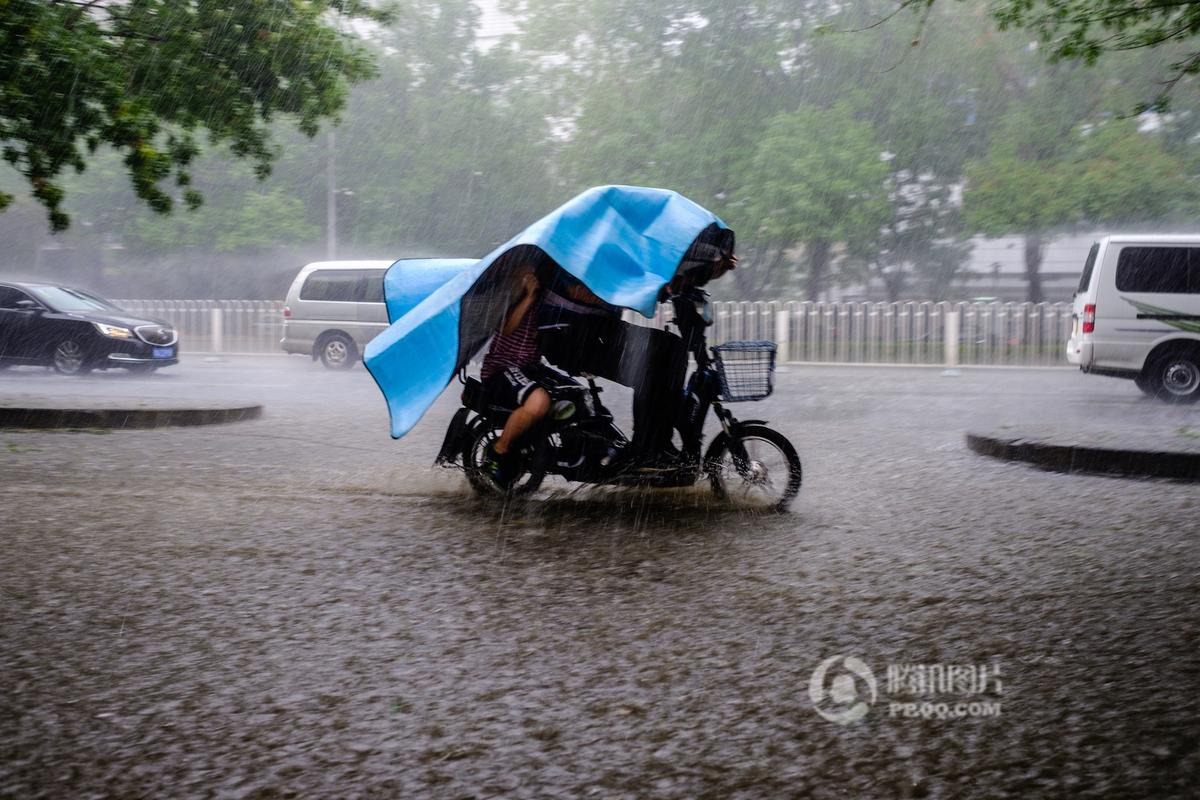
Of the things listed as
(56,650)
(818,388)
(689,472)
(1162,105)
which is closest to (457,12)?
(818,388)

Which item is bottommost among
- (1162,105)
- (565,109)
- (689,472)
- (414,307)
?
(689,472)

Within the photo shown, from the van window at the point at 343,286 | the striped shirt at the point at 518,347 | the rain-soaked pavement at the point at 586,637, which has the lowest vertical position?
the rain-soaked pavement at the point at 586,637

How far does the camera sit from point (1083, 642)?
4309 millimetres

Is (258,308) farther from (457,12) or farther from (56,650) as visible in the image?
(56,650)

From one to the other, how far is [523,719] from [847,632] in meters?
1.45

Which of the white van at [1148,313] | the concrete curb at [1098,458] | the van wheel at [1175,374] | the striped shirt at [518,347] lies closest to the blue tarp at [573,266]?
the striped shirt at [518,347]

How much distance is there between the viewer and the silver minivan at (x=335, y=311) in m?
22.0

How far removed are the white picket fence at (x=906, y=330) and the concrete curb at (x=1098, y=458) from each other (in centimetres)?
1331

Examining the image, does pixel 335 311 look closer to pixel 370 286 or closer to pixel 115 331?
pixel 370 286

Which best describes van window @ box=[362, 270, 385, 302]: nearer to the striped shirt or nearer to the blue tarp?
the blue tarp

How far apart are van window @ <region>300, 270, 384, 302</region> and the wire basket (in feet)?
51.0

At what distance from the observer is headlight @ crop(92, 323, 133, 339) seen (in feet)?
65.7

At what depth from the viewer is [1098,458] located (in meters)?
8.77

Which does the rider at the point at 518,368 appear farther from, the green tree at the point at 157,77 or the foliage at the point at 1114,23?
the green tree at the point at 157,77
